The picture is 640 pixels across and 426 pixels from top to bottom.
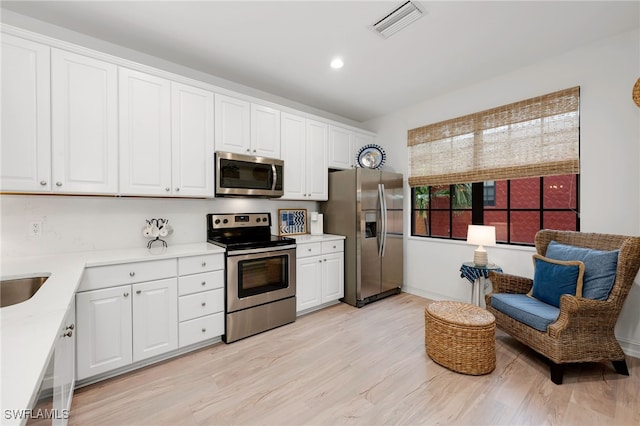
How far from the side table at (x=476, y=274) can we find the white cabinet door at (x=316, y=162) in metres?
1.87

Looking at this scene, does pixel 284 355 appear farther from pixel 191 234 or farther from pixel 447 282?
pixel 447 282

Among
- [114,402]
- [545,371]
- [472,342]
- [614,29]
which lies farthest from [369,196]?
[114,402]

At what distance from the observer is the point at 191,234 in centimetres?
297

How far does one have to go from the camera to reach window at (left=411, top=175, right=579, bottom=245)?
2891 mm

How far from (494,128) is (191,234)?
354 cm

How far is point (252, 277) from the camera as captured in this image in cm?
280

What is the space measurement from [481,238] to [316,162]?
2.09m

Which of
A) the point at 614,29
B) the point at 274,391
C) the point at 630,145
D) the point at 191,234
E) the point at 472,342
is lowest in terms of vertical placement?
the point at 274,391

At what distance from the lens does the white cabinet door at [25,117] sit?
6.15ft

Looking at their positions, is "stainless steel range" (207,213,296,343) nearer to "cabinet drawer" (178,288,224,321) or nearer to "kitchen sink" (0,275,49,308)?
"cabinet drawer" (178,288,224,321)

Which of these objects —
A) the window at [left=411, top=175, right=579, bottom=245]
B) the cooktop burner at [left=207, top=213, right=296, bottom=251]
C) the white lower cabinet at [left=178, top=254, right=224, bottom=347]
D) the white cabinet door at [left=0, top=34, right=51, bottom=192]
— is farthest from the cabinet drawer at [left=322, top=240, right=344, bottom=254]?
the white cabinet door at [left=0, top=34, right=51, bottom=192]

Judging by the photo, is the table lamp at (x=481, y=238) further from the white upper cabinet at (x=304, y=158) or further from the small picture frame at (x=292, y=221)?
the small picture frame at (x=292, y=221)

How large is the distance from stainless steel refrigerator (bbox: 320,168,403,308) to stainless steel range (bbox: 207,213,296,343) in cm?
87

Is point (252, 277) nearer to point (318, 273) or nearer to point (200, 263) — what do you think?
point (200, 263)
